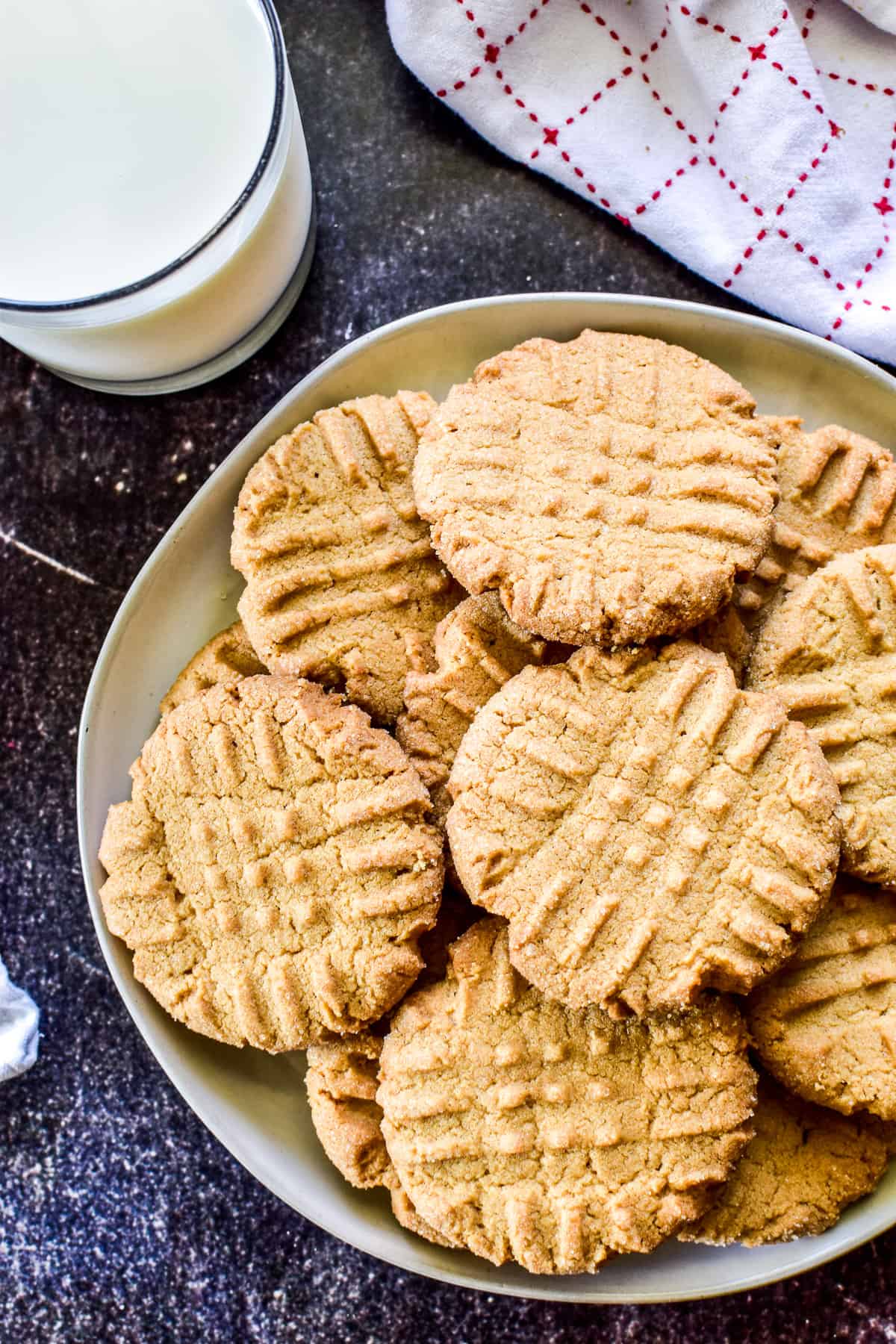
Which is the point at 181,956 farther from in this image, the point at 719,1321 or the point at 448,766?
the point at 719,1321

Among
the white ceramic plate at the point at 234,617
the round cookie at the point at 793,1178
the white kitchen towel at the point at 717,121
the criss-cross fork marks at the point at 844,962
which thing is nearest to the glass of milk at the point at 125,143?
the white ceramic plate at the point at 234,617

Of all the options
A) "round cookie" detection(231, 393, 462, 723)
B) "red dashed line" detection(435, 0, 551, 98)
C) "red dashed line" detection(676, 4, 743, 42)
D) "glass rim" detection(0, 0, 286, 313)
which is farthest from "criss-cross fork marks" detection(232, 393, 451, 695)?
"red dashed line" detection(676, 4, 743, 42)

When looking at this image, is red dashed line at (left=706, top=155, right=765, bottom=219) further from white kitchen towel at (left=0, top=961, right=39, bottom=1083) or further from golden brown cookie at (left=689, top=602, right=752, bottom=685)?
white kitchen towel at (left=0, top=961, right=39, bottom=1083)

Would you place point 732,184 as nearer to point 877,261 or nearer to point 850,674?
point 877,261

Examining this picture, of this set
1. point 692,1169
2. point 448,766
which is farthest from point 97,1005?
point 692,1169

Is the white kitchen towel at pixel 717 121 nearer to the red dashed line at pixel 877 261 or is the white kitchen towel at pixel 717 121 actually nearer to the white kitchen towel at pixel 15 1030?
the red dashed line at pixel 877 261
